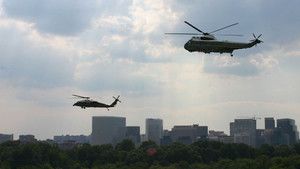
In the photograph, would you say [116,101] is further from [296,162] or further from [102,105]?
[296,162]

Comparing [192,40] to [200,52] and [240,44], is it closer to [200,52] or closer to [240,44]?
[200,52]

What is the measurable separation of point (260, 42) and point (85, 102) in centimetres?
3760

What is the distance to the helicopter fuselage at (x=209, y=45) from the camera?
88.4 metres

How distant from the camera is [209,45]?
8906 cm

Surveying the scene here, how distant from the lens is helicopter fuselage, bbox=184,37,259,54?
8844 cm

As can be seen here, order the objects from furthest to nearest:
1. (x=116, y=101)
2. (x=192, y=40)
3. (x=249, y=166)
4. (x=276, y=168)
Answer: (x=249, y=166), (x=276, y=168), (x=116, y=101), (x=192, y=40)

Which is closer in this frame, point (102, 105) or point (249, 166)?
point (102, 105)

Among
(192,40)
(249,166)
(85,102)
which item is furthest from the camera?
(249,166)

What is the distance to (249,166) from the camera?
189m

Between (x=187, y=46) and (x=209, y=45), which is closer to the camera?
(x=187, y=46)

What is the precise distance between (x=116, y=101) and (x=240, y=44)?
133 ft

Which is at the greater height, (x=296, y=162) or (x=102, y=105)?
(x=102, y=105)

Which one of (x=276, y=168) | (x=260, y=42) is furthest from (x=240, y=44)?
(x=276, y=168)

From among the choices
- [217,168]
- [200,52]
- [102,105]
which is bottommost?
[217,168]
